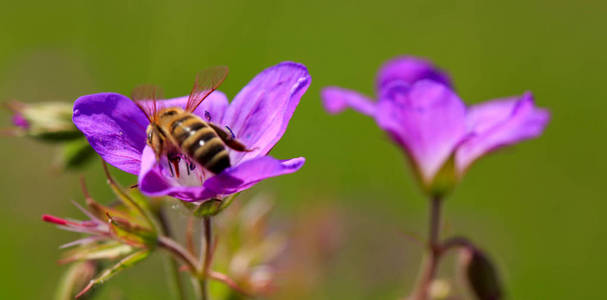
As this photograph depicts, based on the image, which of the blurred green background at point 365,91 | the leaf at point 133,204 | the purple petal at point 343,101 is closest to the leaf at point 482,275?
the purple petal at point 343,101

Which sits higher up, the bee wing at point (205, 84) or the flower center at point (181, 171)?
the bee wing at point (205, 84)

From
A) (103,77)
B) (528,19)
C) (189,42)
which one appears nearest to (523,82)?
(528,19)

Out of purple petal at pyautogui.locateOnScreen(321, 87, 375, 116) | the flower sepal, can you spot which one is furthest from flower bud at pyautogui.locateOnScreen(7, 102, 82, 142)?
the flower sepal

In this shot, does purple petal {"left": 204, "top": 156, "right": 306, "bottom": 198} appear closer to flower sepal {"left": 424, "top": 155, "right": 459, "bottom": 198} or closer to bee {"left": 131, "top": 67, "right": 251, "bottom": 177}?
bee {"left": 131, "top": 67, "right": 251, "bottom": 177}

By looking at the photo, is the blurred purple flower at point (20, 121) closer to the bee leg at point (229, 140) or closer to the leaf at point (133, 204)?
the leaf at point (133, 204)

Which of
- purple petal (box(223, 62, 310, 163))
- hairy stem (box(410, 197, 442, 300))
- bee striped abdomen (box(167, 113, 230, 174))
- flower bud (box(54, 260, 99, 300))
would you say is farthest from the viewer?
hairy stem (box(410, 197, 442, 300))

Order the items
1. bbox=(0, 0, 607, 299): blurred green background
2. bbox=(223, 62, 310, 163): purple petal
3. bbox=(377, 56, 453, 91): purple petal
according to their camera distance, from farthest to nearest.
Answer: bbox=(0, 0, 607, 299): blurred green background → bbox=(377, 56, 453, 91): purple petal → bbox=(223, 62, 310, 163): purple petal
